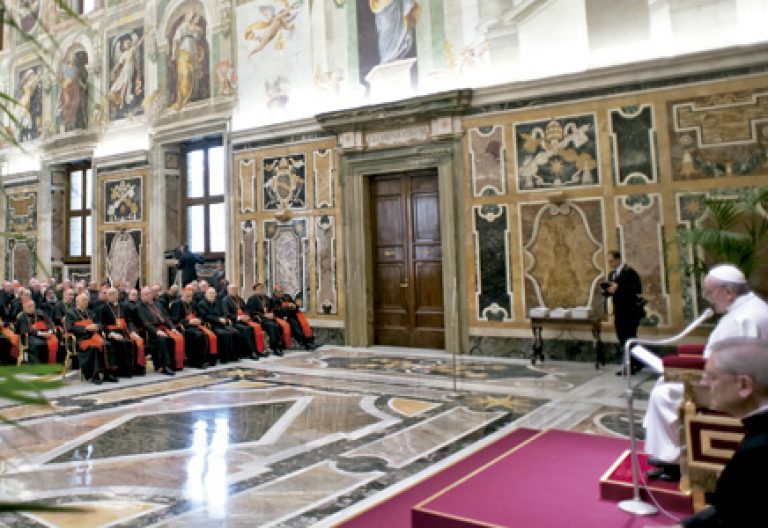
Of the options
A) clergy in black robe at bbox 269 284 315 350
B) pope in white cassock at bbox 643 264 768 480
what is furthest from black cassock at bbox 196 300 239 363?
pope in white cassock at bbox 643 264 768 480

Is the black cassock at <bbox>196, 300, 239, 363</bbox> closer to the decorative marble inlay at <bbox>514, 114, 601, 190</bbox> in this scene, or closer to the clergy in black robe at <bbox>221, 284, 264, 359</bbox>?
the clergy in black robe at <bbox>221, 284, 264, 359</bbox>

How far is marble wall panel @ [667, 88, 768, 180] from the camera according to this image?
769 cm

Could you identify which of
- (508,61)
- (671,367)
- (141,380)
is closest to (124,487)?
(671,367)

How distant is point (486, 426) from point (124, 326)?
5.90 metres

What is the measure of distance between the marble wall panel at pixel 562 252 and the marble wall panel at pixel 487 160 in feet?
2.02

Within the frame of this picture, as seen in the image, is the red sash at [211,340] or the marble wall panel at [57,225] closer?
the red sash at [211,340]

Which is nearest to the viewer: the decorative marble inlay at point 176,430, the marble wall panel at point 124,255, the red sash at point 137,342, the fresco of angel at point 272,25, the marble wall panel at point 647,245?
the decorative marble inlay at point 176,430

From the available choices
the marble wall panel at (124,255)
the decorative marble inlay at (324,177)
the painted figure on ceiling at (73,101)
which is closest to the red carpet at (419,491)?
the decorative marble inlay at (324,177)

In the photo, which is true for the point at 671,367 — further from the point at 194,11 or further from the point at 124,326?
the point at 194,11

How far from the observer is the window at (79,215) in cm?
1594

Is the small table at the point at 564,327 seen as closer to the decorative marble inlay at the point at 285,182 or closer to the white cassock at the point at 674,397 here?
the white cassock at the point at 674,397

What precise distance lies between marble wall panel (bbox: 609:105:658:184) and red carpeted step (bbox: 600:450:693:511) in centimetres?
595

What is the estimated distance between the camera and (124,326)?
8.59 meters

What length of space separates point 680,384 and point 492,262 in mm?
6099
